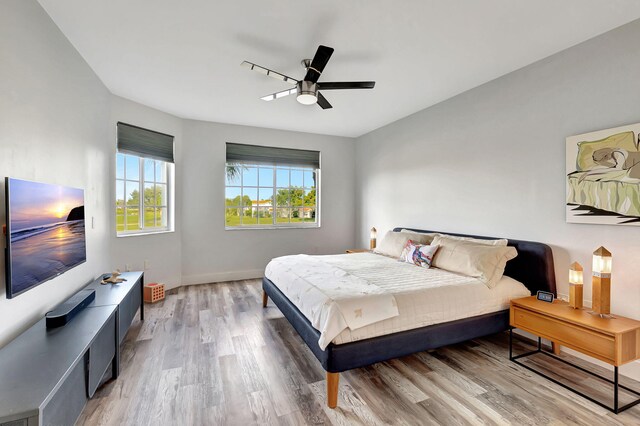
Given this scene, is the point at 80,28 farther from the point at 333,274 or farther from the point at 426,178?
the point at 426,178

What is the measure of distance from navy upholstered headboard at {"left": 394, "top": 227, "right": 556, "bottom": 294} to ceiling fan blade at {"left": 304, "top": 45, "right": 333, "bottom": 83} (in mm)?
2482

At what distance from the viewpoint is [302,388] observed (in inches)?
81.7

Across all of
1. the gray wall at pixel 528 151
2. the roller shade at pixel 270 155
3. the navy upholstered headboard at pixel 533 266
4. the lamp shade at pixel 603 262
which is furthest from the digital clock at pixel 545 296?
the roller shade at pixel 270 155

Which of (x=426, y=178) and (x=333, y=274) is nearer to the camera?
(x=333, y=274)

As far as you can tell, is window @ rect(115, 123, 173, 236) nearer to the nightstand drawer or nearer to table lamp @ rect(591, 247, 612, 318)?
the nightstand drawer

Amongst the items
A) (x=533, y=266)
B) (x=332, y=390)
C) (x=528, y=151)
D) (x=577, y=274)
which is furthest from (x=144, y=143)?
(x=577, y=274)

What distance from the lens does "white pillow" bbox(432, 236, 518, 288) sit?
104 inches

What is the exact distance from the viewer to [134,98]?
364cm

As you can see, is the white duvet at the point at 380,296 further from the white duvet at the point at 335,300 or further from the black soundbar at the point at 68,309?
the black soundbar at the point at 68,309

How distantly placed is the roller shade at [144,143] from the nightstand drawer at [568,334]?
4576 millimetres

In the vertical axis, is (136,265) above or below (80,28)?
below

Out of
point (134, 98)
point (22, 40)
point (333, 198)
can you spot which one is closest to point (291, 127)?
point (333, 198)

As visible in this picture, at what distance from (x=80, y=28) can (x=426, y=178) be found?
390cm

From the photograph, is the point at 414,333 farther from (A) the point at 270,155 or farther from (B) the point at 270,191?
(A) the point at 270,155
